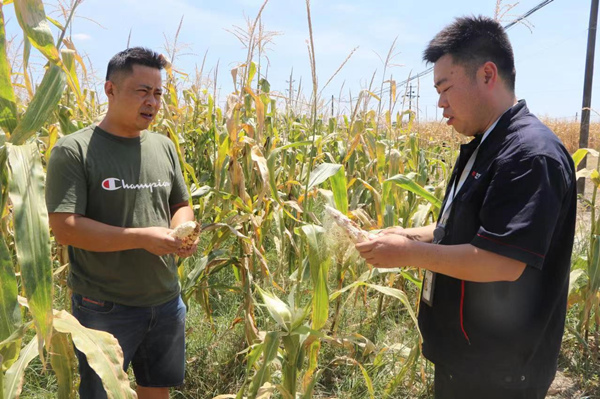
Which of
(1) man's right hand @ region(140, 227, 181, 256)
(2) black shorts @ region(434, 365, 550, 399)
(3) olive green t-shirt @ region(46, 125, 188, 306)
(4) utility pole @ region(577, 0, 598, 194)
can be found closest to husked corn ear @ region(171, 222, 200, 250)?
(1) man's right hand @ region(140, 227, 181, 256)

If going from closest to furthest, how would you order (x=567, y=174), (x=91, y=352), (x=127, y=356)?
1. (x=91, y=352)
2. (x=567, y=174)
3. (x=127, y=356)

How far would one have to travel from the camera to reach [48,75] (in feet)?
3.75

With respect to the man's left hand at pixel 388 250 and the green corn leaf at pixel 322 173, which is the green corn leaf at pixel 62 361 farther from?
the green corn leaf at pixel 322 173

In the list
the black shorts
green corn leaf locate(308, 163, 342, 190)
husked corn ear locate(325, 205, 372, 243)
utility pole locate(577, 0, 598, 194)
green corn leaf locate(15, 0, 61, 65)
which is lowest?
the black shorts

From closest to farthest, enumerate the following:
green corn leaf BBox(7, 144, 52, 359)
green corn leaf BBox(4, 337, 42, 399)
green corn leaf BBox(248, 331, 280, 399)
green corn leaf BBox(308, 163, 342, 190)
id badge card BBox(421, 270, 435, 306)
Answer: green corn leaf BBox(7, 144, 52, 359) < green corn leaf BBox(4, 337, 42, 399) < id badge card BBox(421, 270, 435, 306) < green corn leaf BBox(248, 331, 280, 399) < green corn leaf BBox(308, 163, 342, 190)

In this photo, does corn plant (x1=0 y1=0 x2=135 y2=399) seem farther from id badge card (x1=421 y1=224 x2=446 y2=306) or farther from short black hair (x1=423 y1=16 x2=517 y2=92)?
short black hair (x1=423 y1=16 x2=517 y2=92)

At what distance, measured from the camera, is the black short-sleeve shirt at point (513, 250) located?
1314 mm

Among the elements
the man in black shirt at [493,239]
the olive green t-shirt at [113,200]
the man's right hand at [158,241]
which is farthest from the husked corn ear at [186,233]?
the man in black shirt at [493,239]

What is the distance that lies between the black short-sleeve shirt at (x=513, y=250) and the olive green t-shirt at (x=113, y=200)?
1.12 meters

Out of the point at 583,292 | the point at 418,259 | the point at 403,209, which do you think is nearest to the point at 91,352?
the point at 418,259

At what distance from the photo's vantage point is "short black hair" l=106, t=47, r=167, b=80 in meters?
1.94

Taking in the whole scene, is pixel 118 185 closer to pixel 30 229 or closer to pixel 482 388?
pixel 30 229

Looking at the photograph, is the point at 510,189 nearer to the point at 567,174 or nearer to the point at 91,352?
the point at 567,174

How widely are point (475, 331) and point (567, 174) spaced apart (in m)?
0.57
